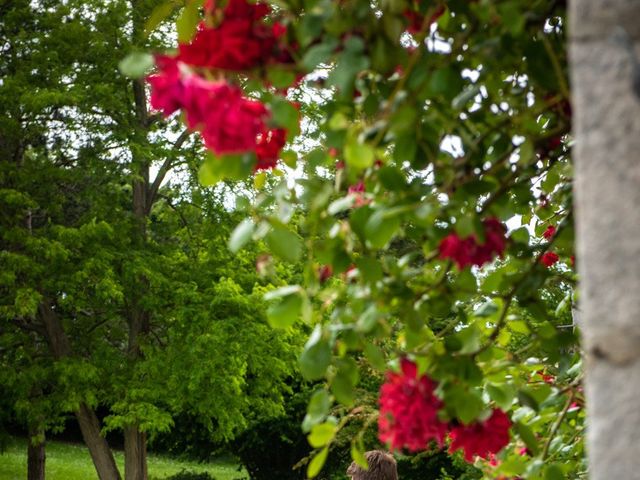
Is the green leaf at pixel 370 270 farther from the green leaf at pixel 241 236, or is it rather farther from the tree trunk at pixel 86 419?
the tree trunk at pixel 86 419

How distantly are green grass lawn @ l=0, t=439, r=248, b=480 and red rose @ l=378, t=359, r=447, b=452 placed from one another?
1960cm

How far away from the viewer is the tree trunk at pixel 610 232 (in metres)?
0.96

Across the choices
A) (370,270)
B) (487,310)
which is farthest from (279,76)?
(487,310)

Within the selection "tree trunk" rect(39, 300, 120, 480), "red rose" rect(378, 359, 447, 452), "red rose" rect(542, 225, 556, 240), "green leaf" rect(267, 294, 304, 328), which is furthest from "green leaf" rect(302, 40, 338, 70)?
"tree trunk" rect(39, 300, 120, 480)

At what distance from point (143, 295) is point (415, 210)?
12.4 meters

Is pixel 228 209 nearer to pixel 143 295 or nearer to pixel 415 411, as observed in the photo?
pixel 143 295

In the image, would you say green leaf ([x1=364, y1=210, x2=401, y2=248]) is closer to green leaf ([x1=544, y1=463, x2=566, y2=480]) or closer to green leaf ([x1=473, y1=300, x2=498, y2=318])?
green leaf ([x1=473, y1=300, x2=498, y2=318])

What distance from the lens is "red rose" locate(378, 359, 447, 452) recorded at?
171 cm

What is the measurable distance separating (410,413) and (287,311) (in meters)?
0.29

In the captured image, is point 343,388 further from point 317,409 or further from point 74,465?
point 74,465

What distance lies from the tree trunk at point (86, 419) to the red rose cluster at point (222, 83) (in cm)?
1336

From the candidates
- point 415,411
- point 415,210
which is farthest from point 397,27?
point 415,411

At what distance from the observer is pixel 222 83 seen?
4.79 ft

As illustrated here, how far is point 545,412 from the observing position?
255cm
